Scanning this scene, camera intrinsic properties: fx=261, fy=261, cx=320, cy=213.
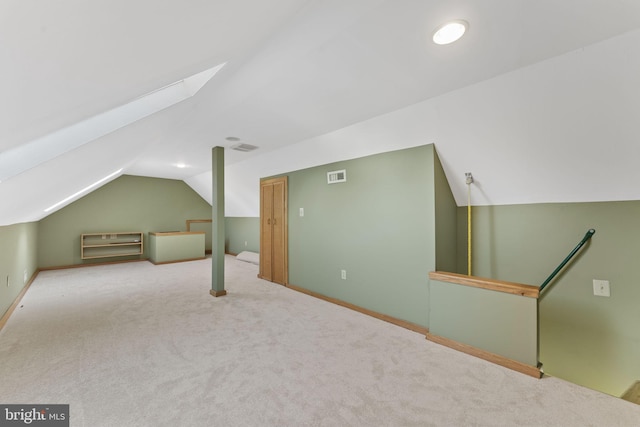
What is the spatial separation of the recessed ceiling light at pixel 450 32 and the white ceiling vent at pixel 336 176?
200 cm

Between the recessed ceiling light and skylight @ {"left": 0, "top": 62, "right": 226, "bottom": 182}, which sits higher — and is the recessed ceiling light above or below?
above

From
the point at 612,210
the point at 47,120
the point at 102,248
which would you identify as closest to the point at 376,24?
the point at 47,120

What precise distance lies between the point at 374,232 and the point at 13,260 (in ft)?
15.5

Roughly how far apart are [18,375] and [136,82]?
2.39m

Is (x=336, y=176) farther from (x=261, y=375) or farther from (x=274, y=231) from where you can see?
(x=261, y=375)

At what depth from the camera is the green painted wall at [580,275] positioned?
2.20 meters

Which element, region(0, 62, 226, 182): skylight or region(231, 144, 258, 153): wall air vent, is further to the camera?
region(231, 144, 258, 153): wall air vent

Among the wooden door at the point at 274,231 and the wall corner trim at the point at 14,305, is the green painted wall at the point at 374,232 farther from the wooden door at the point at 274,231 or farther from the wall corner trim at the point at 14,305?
the wall corner trim at the point at 14,305

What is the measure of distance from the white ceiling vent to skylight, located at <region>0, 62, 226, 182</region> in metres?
1.92

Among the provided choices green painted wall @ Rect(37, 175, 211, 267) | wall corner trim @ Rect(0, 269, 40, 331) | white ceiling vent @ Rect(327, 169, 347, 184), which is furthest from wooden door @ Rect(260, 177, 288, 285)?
green painted wall @ Rect(37, 175, 211, 267)

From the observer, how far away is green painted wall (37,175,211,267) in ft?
19.4

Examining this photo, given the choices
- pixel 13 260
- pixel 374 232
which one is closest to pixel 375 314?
pixel 374 232

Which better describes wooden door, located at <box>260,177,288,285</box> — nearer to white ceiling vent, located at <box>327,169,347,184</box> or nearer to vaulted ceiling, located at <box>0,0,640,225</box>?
white ceiling vent, located at <box>327,169,347,184</box>

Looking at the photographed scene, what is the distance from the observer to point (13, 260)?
343cm
